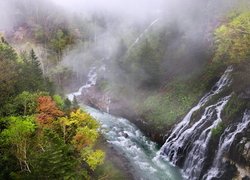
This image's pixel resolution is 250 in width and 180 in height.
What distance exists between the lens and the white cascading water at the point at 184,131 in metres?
51.3

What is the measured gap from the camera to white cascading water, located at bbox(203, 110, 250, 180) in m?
44.4

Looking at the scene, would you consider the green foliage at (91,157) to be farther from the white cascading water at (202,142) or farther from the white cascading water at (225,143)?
the white cascading water at (225,143)

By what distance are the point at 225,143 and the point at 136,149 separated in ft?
48.2

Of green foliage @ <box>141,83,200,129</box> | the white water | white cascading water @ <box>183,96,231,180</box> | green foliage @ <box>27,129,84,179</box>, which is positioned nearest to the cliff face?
white cascading water @ <box>183,96,231,180</box>

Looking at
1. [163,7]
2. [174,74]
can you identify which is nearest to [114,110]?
[174,74]

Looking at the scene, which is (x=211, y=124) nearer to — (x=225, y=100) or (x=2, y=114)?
(x=225, y=100)

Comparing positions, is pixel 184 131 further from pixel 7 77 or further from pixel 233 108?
pixel 7 77

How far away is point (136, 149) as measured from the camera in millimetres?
54812

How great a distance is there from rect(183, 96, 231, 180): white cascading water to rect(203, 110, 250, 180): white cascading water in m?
1.81

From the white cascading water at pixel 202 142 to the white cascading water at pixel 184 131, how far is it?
31.8 inches

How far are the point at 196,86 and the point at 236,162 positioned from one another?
863 inches

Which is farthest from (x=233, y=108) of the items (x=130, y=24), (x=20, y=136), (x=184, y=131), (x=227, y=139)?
(x=130, y=24)

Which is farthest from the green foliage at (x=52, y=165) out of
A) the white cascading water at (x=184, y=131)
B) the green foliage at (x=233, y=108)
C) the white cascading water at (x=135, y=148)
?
the green foliage at (x=233, y=108)

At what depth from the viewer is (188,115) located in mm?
57031
